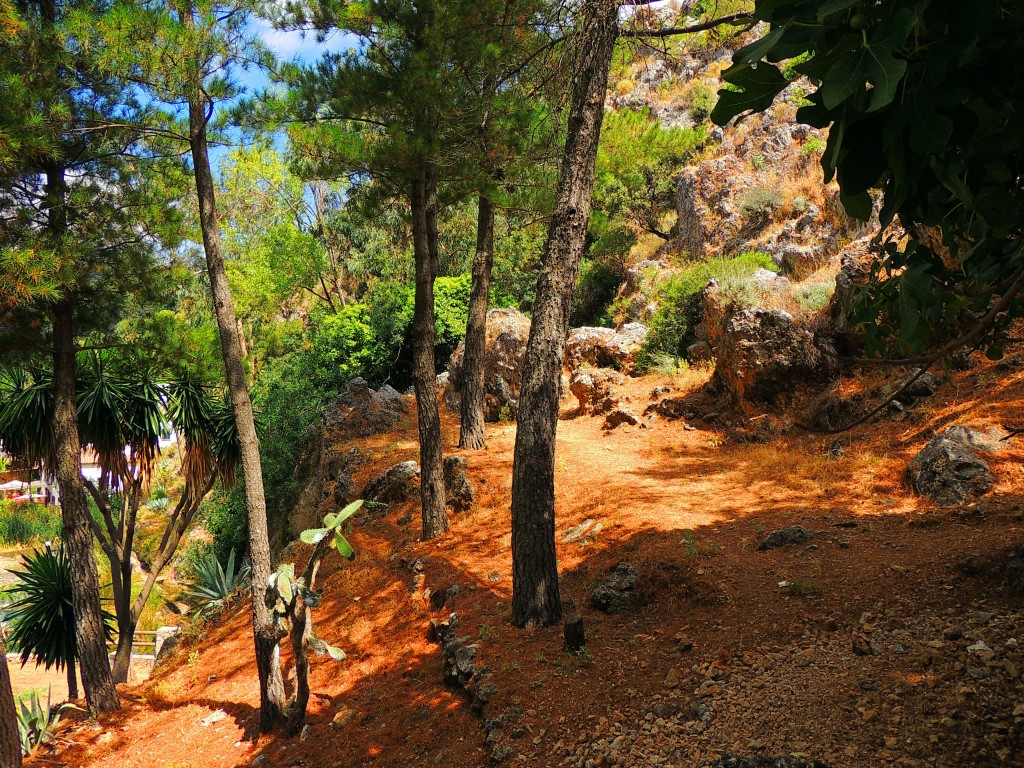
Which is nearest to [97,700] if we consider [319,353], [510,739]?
[510,739]

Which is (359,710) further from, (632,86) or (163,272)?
(632,86)

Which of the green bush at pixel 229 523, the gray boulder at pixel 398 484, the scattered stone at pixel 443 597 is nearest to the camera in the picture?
the scattered stone at pixel 443 597

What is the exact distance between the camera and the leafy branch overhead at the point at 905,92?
3.53ft

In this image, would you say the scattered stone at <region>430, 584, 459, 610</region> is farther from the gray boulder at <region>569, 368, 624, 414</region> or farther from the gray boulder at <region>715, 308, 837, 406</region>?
the gray boulder at <region>569, 368, 624, 414</region>

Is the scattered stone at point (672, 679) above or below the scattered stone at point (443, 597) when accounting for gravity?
above

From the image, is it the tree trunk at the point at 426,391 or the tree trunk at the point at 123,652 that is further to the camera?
the tree trunk at the point at 123,652

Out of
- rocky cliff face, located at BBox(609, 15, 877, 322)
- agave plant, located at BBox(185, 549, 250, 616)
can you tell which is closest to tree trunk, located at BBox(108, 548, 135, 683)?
agave plant, located at BBox(185, 549, 250, 616)

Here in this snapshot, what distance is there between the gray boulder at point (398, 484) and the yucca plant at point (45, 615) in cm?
402

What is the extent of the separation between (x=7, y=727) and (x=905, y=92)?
6.86 m

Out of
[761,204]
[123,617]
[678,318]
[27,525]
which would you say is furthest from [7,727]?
[27,525]

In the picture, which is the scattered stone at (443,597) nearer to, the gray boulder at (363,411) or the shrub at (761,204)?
the gray boulder at (363,411)

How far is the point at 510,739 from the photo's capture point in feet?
12.5

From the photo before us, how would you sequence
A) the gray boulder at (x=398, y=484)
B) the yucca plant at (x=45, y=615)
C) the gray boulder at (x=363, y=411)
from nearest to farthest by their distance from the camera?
the yucca plant at (x=45, y=615)
the gray boulder at (x=398, y=484)
the gray boulder at (x=363, y=411)

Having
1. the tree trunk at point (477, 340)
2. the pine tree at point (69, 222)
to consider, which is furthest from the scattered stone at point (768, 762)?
the tree trunk at point (477, 340)
